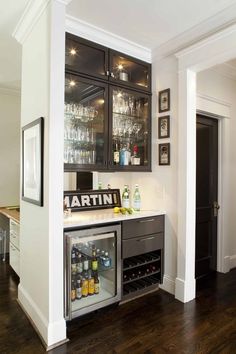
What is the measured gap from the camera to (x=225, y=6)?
2.14m

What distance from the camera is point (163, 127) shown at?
287 cm

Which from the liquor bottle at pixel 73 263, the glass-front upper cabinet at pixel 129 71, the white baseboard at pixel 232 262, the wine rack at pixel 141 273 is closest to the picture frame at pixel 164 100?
the glass-front upper cabinet at pixel 129 71

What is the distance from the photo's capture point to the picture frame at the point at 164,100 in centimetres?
282

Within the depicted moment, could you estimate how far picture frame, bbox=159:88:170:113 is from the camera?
2.82 metres

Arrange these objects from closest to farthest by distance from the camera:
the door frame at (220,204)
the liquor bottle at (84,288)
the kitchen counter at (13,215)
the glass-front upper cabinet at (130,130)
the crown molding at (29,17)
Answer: the crown molding at (29,17) → the liquor bottle at (84,288) → the glass-front upper cabinet at (130,130) → the kitchen counter at (13,215) → the door frame at (220,204)

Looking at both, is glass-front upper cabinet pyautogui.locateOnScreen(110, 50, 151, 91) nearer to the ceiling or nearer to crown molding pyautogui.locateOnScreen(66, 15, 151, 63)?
crown molding pyautogui.locateOnScreen(66, 15, 151, 63)

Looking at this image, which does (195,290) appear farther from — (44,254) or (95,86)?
(95,86)

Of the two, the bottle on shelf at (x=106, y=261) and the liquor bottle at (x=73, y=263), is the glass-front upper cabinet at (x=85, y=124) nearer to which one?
the liquor bottle at (x=73, y=263)

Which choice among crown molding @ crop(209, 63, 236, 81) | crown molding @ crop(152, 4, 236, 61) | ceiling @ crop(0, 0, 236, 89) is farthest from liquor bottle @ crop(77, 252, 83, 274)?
crown molding @ crop(209, 63, 236, 81)

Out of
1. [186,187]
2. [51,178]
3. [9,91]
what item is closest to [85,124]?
[51,178]

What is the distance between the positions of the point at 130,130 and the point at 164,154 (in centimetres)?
54

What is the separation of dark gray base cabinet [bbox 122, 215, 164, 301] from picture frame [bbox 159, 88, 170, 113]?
126cm

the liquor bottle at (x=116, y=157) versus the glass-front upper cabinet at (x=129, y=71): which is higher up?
the glass-front upper cabinet at (x=129, y=71)

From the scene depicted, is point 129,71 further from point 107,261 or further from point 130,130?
point 107,261
